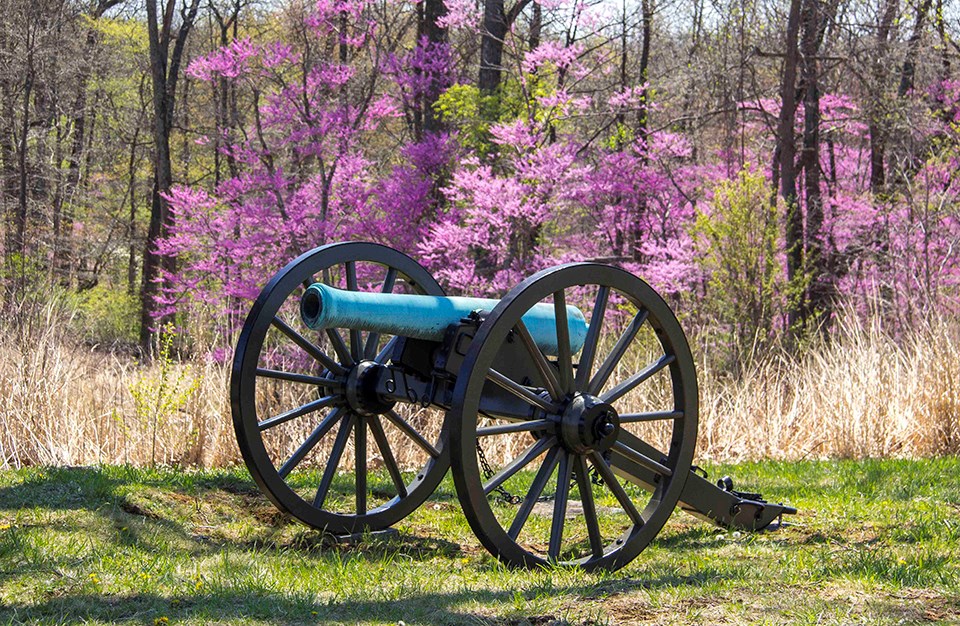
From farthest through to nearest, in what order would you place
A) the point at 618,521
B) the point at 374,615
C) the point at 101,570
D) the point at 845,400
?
the point at 845,400 → the point at 618,521 → the point at 101,570 → the point at 374,615

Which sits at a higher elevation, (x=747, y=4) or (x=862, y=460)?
(x=747, y=4)

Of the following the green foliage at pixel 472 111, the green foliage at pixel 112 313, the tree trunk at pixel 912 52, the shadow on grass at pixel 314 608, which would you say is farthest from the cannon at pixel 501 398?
the green foliage at pixel 112 313

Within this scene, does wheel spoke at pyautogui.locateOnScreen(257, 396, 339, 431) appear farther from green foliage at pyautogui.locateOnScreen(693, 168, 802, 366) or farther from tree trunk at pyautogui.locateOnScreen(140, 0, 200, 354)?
tree trunk at pyautogui.locateOnScreen(140, 0, 200, 354)

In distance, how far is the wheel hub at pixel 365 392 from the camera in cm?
498

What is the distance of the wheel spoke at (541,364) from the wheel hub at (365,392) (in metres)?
0.98

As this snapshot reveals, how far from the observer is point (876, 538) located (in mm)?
5039

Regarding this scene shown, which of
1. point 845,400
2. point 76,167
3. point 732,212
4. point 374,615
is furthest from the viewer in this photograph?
point 76,167

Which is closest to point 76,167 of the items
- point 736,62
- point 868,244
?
point 736,62

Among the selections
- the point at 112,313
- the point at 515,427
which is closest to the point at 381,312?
the point at 515,427

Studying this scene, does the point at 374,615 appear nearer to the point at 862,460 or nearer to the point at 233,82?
the point at 862,460

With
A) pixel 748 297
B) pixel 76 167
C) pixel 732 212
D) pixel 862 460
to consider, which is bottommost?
pixel 862 460

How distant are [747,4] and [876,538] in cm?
1377

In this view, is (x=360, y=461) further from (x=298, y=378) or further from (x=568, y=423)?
(x=568, y=423)

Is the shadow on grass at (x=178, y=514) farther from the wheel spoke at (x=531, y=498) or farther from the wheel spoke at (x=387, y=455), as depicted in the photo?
the wheel spoke at (x=531, y=498)
